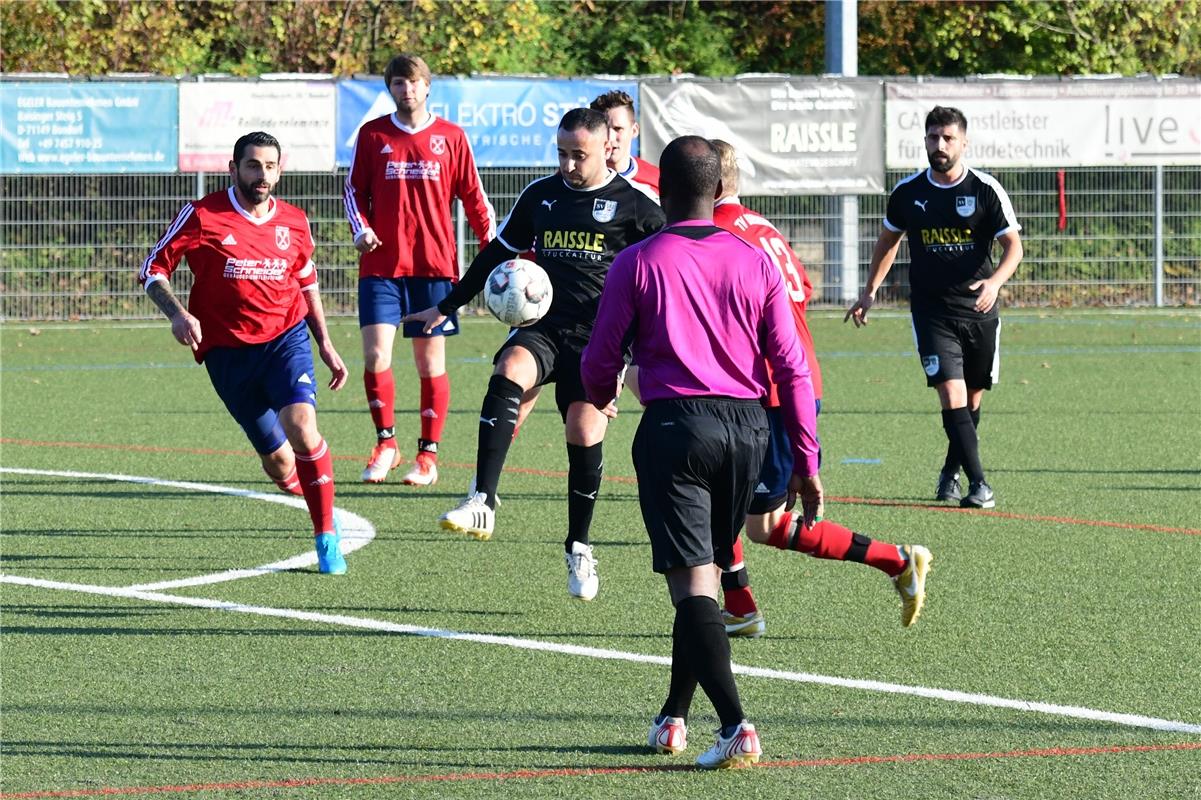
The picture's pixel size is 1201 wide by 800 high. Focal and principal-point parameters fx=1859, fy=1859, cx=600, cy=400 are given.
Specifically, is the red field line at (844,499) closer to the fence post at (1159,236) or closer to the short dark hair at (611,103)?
the short dark hair at (611,103)

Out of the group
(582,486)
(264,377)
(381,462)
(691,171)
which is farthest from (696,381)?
(381,462)

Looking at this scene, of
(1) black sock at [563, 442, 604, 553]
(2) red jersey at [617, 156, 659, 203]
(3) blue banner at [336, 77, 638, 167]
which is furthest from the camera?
(3) blue banner at [336, 77, 638, 167]

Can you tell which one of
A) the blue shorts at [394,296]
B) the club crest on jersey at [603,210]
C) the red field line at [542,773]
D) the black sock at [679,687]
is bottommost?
the red field line at [542,773]

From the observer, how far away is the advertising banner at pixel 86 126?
21.0 meters

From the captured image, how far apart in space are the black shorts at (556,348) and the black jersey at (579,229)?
0.04 m

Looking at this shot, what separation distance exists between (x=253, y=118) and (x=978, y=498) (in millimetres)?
13567

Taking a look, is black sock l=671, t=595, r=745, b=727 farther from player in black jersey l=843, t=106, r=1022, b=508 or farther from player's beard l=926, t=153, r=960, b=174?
player's beard l=926, t=153, r=960, b=174

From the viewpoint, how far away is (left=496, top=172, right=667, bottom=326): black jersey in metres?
7.84

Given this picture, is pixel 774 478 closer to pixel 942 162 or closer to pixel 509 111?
pixel 942 162

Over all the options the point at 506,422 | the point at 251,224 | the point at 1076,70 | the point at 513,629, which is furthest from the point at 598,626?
the point at 1076,70

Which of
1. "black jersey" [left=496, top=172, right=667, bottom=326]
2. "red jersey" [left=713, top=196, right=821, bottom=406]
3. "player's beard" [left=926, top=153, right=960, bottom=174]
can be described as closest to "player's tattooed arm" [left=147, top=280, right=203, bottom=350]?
"black jersey" [left=496, top=172, right=667, bottom=326]

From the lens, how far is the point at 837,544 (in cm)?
663

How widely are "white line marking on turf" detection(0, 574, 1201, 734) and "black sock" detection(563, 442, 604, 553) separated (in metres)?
0.87

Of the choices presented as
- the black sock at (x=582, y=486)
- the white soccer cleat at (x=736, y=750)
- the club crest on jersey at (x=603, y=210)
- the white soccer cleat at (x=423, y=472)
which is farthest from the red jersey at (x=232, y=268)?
the white soccer cleat at (x=736, y=750)
